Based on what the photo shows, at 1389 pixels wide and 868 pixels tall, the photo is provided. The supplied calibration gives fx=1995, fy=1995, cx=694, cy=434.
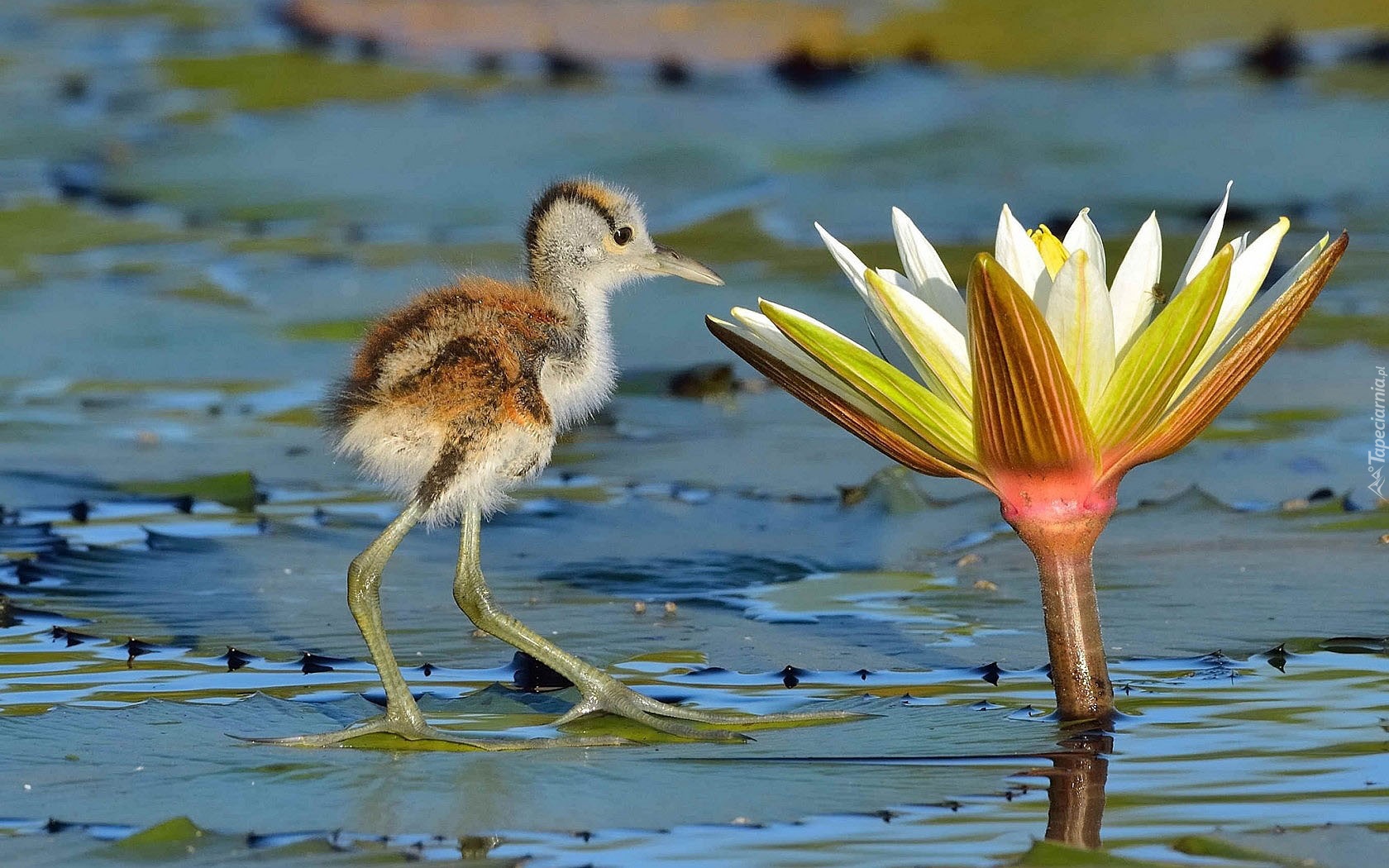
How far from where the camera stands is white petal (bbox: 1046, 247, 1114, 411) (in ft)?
12.6

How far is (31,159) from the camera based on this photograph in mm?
13133

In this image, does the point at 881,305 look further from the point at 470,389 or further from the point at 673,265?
the point at 673,265

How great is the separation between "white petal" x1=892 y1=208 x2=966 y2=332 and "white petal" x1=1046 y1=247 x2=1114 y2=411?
0.94 feet

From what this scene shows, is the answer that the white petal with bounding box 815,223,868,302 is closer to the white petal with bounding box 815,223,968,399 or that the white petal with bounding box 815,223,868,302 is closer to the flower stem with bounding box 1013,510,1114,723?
the white petal with bounding box 815,223,968,399

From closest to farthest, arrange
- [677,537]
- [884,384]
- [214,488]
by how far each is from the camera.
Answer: [884,384], [677,537], [214,488]

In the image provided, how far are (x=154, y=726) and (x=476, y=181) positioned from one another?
302 inches

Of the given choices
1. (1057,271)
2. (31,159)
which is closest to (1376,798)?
(1057,271)

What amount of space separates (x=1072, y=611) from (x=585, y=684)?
1097 mm

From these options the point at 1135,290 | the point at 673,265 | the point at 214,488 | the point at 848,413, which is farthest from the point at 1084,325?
the point at 214,488

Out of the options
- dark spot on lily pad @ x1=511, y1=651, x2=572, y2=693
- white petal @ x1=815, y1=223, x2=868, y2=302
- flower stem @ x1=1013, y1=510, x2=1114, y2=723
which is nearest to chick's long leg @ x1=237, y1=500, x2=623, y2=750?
dark spot on lily pad @ x1=511, y1=651, x2=572, y2=693

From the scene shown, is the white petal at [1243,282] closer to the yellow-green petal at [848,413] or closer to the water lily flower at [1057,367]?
the water lily flower at [1057,367]

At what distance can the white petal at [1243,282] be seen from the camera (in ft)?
13.3

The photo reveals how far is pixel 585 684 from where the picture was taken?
4449 mm

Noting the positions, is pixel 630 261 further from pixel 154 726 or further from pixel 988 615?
pixel 154 726
